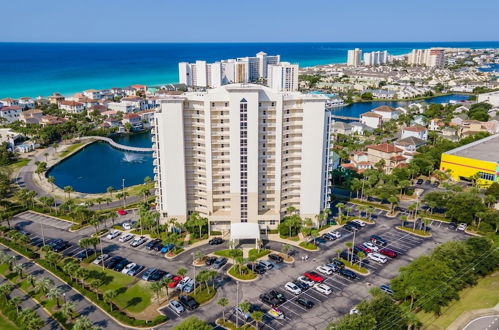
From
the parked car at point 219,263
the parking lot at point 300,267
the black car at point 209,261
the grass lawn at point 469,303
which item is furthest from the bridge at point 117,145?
the grass lawn at point 469,303

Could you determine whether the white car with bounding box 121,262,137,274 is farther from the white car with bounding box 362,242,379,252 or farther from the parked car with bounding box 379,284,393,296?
the white car with bounding box 362,242,379,252

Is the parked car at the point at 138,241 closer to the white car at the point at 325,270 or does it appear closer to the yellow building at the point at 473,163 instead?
the white car at the point at 325,270

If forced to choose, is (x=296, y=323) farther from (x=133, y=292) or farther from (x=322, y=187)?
(x=322, y=187)

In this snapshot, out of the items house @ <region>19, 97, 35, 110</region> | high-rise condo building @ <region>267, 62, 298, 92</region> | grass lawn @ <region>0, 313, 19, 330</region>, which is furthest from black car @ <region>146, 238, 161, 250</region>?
high-rise condo building @ <region>267, 62, 298, 92</region>

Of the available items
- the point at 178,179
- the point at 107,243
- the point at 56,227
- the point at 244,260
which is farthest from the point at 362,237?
the point at 56,227

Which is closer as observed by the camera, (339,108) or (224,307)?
(224,307)
